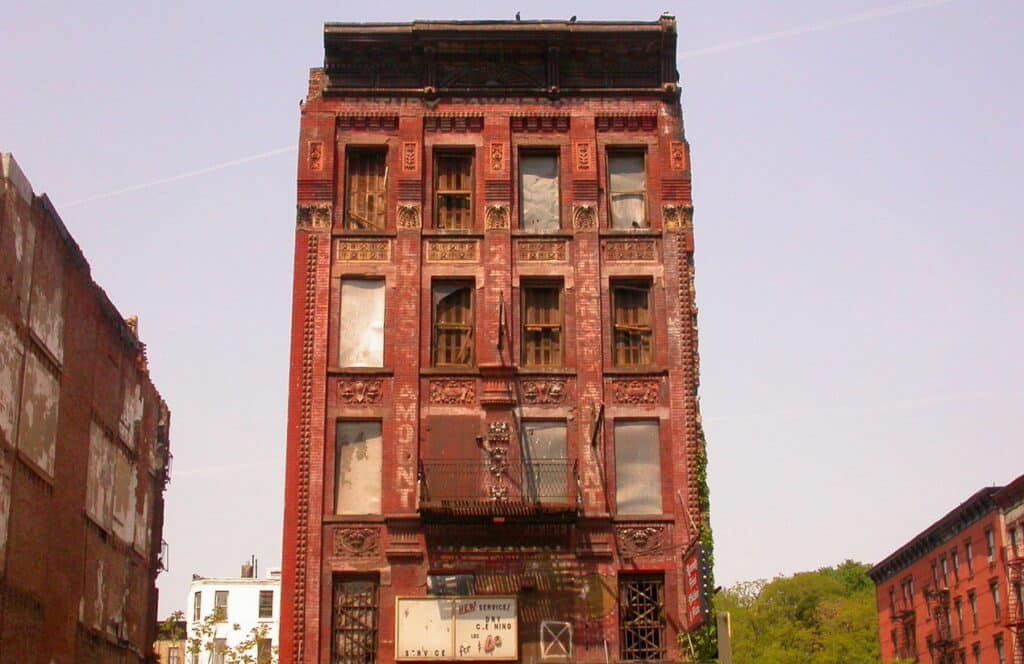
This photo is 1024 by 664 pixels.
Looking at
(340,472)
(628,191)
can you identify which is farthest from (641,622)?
(628,191)

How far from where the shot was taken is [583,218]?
122ft

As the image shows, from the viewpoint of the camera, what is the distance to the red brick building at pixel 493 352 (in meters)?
33.8

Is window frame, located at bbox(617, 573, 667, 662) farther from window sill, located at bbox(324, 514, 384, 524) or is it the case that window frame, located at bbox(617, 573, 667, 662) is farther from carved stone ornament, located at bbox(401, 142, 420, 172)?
carved stone ornament, located at bbox(401, 142, 420, 172)

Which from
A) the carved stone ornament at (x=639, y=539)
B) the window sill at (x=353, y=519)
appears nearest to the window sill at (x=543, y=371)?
the carved stone ornament at (x=639, y=539)

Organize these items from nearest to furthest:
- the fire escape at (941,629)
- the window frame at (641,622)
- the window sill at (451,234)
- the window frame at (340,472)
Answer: the window frame at (641,622)
the window frame at (340,472)
the window sill at (451,234)
the fire escape at (941,629)

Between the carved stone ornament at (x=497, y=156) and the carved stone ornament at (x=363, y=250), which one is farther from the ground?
the carved stone ornament at (x=497, y=156)

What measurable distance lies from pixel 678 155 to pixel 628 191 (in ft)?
5.66

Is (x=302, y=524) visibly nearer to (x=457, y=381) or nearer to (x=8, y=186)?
(x=457, y=381)

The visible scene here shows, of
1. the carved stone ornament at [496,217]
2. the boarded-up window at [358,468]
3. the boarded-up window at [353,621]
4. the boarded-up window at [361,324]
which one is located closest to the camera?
the boarded-up window at [353,621]

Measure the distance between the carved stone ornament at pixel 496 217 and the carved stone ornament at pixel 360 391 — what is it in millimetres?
5348

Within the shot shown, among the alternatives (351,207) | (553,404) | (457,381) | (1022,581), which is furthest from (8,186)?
(1022,581)

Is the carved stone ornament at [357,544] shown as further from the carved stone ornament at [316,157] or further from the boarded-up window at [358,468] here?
the carved stone ornament at [316,157]

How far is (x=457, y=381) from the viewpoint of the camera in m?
35.6

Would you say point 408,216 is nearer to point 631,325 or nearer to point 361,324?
point 361,324
